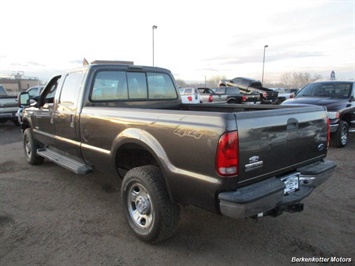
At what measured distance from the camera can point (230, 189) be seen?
2.58 m

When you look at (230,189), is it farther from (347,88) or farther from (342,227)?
(347,88)

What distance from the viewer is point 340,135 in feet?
26.4

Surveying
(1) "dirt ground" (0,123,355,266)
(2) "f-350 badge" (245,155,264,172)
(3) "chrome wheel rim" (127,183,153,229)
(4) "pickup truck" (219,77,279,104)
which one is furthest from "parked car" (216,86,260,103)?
(2) "f-350 badge" (245,155,264,172)

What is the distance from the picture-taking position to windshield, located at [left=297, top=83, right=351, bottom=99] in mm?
8848

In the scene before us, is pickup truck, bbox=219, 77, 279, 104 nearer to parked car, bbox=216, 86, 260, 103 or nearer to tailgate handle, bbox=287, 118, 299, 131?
parked car, bbox=216, 86, 260, 103

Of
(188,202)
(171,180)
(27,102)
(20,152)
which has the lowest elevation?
(20,152)

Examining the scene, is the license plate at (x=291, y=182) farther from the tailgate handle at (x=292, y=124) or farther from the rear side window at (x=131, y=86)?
the rear side window at (x=131, y=86)

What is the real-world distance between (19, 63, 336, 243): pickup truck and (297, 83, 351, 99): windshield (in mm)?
5741

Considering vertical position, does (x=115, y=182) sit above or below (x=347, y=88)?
below

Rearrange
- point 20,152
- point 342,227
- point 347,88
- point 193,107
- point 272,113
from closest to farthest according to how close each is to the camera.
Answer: point 272,113, point 342,227, point 193,107, point 20,152, point 347,88

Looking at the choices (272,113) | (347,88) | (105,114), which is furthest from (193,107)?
(347,88)

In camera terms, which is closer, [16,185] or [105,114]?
[105,114]

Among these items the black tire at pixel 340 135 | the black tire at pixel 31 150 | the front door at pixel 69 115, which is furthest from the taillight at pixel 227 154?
the black tire at pixel 340 135

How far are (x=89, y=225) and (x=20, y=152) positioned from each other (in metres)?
5.37
